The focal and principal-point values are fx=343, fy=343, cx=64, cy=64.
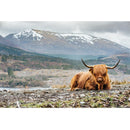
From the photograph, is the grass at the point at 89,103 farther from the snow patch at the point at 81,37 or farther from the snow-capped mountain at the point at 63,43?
the snow patch at the point at 81,37

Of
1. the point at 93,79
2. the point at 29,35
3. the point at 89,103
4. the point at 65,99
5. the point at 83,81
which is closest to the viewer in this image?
the point at 89,103

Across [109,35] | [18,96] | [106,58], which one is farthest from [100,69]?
[18,96]

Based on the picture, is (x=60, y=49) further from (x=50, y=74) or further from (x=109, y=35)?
(x=109, y=35)

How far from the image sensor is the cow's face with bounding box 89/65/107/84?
20.3ft

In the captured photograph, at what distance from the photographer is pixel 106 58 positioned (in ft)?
20.5

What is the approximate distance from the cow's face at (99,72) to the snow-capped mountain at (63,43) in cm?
26

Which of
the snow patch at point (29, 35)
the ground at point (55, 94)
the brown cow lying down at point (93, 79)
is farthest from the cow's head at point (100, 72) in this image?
the snow patch at point (29, 35)

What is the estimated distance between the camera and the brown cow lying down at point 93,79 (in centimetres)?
621

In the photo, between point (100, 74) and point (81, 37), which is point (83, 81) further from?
point (81, 37)

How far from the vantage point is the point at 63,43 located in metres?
6.36

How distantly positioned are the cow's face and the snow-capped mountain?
0.26 meters

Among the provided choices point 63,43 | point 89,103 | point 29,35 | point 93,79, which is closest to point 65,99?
point 89,103

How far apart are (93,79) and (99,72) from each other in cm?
46

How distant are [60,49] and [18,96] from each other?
115cm
